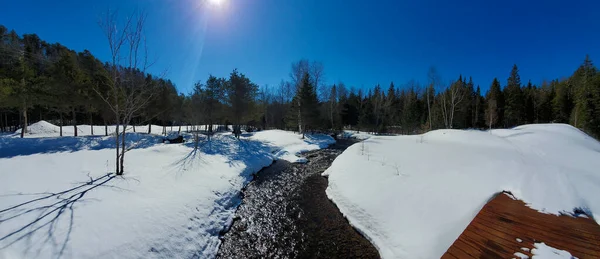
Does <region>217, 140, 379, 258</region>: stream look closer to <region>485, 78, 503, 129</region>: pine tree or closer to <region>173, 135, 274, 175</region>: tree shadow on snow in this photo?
<region>173, 135, 274, 175</region>: tree shadow on snow

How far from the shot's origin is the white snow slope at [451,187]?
475 cm

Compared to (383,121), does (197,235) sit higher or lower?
lower

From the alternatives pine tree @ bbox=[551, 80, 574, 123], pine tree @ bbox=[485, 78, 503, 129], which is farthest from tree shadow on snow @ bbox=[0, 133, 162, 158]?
pine tree @ bbox=[551, 80, 574, 123]

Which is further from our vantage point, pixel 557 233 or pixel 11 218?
pixel 11 218

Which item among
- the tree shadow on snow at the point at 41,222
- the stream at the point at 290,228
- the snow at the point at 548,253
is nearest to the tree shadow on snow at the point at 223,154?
the stream at the point at 290,228

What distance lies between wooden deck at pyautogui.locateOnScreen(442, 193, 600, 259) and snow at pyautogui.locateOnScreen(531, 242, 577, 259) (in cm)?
8

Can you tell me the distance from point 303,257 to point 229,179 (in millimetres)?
6467

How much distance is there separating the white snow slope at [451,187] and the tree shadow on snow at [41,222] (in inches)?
271

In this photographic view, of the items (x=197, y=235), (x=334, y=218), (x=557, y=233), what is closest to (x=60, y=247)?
(x=197, y=235)

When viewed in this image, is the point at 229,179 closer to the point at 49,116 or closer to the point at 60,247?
the point at 60,247

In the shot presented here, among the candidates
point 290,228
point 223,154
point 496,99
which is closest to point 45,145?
point 223,154

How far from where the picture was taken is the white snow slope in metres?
4.75

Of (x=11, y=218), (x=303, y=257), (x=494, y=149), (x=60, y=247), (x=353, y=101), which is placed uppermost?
(x=353, y=101)

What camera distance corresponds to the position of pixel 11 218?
4.03 m
